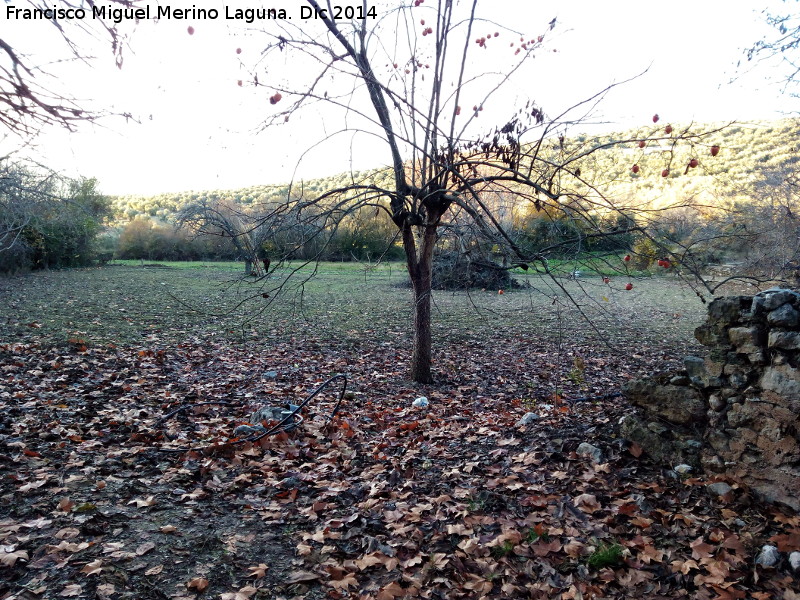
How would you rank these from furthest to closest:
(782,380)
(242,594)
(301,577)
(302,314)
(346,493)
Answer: (302,314) < (346,493) < (782,380) < (301,577) < (242,594)

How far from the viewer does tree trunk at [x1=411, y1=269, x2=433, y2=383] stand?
673 centimetres

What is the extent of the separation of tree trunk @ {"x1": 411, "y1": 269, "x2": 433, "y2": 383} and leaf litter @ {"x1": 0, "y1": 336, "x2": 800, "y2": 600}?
3.78 feet

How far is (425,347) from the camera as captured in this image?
7.09 metres

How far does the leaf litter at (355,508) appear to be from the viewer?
283 centimetres

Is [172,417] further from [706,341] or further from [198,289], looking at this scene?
[198,289]

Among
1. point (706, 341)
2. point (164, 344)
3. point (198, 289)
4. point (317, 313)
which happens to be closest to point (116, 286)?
point (198, 289)

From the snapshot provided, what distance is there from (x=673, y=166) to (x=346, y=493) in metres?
4.50

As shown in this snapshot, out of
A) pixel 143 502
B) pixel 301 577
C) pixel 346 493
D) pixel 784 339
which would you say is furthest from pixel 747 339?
pixel 143 502

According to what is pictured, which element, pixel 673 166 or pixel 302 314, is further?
pixel 302 314

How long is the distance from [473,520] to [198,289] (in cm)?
1699

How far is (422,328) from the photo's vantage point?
23.0ft

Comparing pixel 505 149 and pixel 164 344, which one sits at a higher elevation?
pixel 505 149

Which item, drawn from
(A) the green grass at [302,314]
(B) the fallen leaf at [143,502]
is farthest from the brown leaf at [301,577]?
(A) the green grass at [302,314]

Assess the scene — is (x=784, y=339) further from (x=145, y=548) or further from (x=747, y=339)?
(x=145, y=548)
